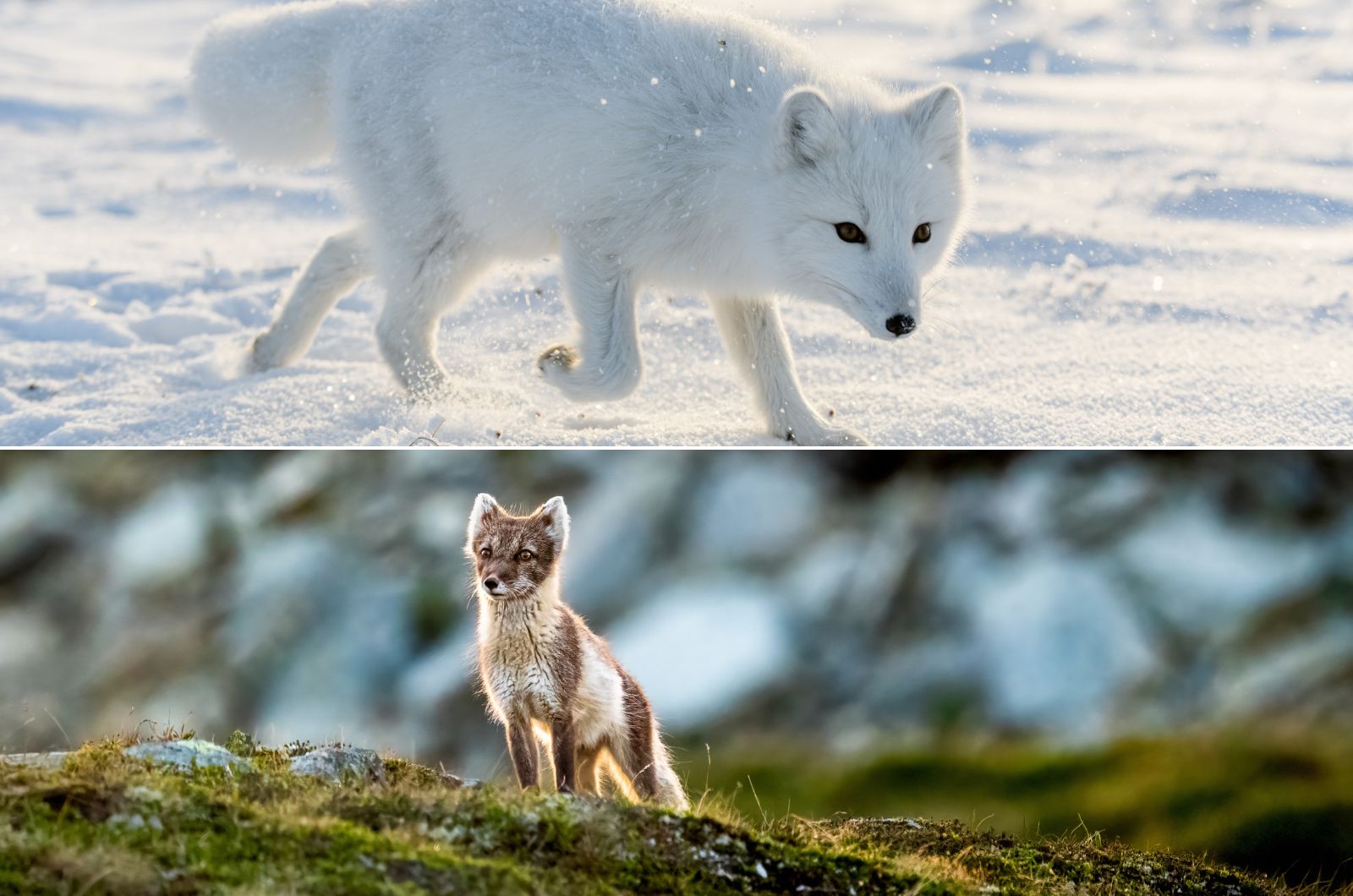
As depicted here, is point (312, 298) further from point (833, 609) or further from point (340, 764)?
point (340, 764)

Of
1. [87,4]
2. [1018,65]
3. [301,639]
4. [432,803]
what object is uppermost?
[87,4]

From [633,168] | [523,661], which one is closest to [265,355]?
[633,168]

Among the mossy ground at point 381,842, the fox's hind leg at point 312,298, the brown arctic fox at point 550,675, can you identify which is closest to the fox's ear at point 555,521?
the brown arctic fox at point 550,675

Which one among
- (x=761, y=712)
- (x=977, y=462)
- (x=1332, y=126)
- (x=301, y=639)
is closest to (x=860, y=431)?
(x=977, y=462)

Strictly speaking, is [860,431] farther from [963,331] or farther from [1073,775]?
[1073,775]

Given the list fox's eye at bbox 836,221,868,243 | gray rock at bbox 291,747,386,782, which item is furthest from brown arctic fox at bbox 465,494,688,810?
fox's eye at bbox 836,221,868,243
